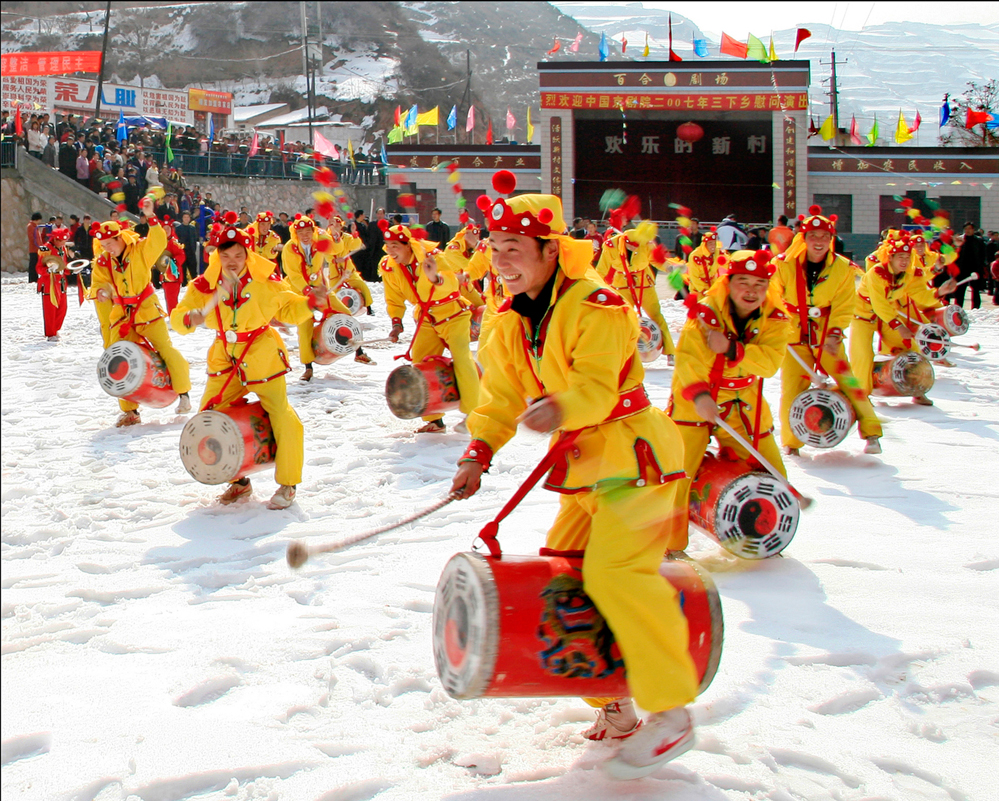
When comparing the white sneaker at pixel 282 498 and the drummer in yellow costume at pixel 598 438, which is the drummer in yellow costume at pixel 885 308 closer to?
the white sneaker at pixel 282 498

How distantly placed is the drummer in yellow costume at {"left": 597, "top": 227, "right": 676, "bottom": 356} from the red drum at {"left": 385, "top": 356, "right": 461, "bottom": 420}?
3465 millimetres

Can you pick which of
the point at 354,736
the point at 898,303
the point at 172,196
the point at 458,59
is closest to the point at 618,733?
the point at 354,736

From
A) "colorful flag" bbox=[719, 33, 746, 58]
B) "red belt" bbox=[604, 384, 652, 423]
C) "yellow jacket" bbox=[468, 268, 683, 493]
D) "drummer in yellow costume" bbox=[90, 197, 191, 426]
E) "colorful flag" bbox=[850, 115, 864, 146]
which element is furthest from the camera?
"colorful flag" bbox=[850, 115, 864, 146]

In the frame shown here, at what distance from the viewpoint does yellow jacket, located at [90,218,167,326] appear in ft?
23.4

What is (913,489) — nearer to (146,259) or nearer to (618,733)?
(618,733)

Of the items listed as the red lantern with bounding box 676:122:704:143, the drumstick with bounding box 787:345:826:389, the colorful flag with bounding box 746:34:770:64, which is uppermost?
the colorful flag with bounding box 746:34:770:64

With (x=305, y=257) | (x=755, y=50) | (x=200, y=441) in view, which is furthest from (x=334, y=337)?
(x=755, y=50)

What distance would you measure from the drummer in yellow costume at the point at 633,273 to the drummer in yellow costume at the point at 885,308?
8.06 feet

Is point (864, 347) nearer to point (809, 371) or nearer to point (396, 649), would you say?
point (809, 371)

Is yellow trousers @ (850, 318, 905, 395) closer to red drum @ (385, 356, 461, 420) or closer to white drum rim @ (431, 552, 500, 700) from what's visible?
red drum @ (385, 356, 461, 420)

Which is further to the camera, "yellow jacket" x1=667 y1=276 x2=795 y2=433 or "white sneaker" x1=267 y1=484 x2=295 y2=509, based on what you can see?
"white sneaker" x1=267 y1=484 x2=295 y2=509

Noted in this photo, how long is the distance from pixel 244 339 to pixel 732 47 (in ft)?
63.8

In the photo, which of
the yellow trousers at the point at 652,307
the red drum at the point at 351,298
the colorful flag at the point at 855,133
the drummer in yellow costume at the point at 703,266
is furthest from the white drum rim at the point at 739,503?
the colorful flag at the point at 855,133

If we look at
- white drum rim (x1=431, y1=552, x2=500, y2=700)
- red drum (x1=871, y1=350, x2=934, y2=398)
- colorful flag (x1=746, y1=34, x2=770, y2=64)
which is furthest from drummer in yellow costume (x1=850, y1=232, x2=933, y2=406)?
colorful flag (x1=746, y1=34, x2=770, y2=64)
